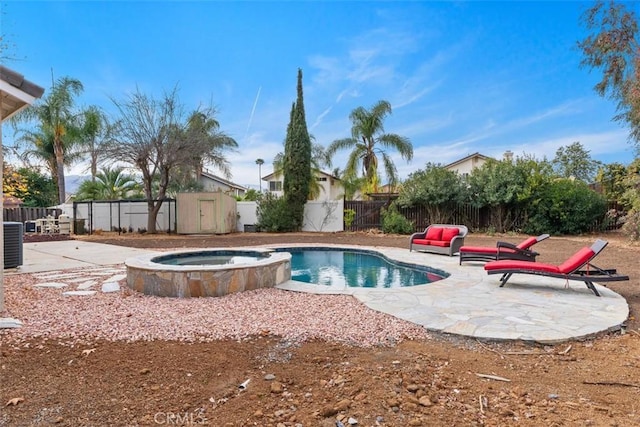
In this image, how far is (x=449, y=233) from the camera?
1059 cm

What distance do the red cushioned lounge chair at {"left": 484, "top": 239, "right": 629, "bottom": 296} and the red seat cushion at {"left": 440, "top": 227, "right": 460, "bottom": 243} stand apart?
4.33m

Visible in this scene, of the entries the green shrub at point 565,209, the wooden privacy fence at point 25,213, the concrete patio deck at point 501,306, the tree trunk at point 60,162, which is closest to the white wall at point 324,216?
the green shrub at point 565,209

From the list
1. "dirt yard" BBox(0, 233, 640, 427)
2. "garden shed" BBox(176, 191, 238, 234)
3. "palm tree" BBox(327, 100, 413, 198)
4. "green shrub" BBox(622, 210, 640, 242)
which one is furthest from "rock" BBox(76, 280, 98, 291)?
"palm tree" BBox(327, 100, 413, 198)

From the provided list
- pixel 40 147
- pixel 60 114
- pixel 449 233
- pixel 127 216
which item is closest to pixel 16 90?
pixel 449 233

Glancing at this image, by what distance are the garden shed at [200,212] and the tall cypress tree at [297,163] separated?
379cm

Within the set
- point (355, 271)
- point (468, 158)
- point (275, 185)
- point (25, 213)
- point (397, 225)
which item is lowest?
point (355, 271)

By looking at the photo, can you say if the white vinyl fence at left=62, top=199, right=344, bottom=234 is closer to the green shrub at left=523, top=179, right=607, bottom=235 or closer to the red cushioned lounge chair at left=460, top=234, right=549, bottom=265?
the green shrub at left=523, top=179, right=607, bottom=235

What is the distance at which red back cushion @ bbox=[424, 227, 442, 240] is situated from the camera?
10883 millimetres

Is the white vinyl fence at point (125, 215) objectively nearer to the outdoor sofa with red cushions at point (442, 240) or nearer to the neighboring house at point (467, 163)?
the outdoor sofa with red cushions at point (442, 240)

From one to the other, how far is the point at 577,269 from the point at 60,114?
27953 millimetres

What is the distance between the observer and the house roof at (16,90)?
436 centimetres

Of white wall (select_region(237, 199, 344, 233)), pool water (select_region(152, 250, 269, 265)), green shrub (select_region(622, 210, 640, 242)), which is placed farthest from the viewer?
white wall (select_region(237, 199, 344, 233))

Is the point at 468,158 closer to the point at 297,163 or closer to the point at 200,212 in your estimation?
the point at 297,163

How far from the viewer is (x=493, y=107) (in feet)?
58.7
